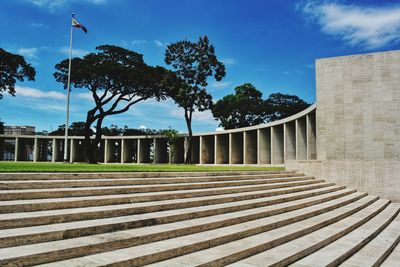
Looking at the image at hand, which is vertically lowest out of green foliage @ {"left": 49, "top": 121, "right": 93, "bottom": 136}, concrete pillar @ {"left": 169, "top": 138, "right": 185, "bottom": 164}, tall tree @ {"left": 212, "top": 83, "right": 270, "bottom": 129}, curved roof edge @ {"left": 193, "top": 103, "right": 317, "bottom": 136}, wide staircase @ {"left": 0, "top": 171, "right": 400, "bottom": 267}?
wide staircase @ {"left": 0, "top": 171, "right": 400, "bottom": 267}

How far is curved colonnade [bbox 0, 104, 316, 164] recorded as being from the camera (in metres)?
28.0

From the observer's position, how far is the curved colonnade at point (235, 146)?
28016mm

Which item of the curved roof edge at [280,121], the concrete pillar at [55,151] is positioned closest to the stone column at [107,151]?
the concrete pillar at [55,151]

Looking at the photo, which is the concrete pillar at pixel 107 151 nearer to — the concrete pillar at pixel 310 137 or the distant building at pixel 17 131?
the distant building at pixel 17 131

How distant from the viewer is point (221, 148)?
1603 inches

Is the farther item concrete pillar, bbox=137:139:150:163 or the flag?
concrete pillar, bbox=137:139:150:163

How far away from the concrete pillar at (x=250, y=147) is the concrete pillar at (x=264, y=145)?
2390mm

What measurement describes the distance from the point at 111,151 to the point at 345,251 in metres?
47.0

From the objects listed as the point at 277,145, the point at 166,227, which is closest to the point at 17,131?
the point at 277,145

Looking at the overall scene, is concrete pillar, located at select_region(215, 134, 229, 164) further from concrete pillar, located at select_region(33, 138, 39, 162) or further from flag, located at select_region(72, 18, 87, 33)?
concrete pillar, located at select_region(33, 138, 39, 162)

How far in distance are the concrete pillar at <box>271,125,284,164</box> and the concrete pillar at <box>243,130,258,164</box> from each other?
4.49 m

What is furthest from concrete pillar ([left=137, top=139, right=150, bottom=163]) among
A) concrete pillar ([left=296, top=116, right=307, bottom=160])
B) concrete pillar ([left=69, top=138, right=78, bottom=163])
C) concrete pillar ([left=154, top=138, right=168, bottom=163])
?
concrete pillar ([left=296, top=116, right=307, bottom=160])

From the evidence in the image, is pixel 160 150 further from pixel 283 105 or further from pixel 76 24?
pixel 283 105

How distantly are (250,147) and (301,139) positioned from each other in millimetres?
9301
